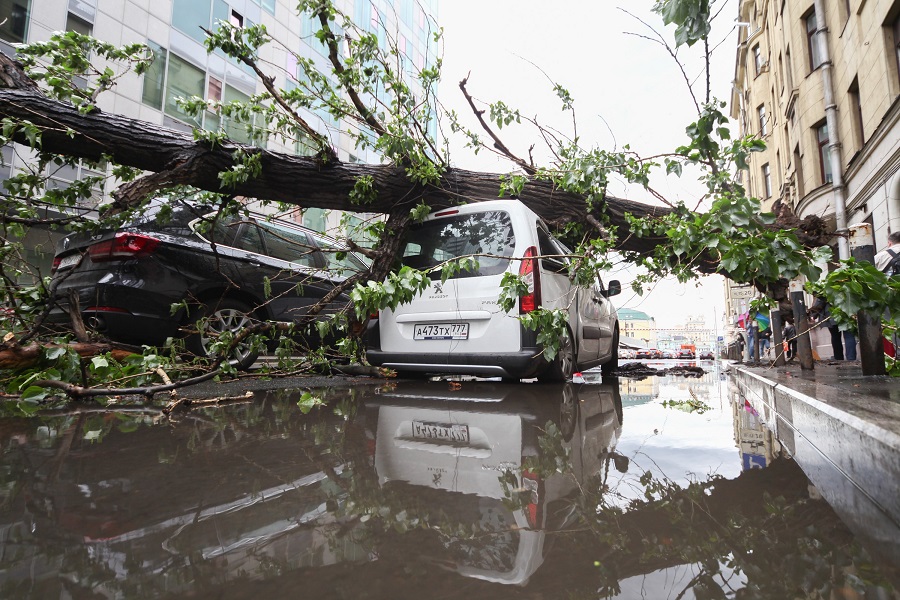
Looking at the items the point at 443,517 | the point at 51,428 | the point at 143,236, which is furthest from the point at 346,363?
the point at 443,517

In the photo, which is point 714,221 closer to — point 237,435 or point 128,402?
point 237,435

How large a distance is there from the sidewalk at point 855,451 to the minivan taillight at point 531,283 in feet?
7.10

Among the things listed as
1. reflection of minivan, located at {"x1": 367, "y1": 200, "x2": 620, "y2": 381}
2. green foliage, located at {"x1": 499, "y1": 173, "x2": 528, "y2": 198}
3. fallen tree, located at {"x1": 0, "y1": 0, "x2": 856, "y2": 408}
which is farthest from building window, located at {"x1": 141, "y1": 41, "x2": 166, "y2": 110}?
green foliage, located at {"x1": 499, "y1": 173, "x2": 528, "y2": 198}

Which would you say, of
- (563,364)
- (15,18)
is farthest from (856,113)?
(15,18)

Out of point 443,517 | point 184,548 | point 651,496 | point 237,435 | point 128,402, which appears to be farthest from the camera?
point 128,402

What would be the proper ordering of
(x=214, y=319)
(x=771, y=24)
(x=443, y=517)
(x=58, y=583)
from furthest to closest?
(x=771, y=24), (x=214, y=319), (x=443, y=517), (x=58, y=583)

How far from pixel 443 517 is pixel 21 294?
495 cm

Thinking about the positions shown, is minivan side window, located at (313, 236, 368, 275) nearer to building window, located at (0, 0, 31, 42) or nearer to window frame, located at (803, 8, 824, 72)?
building window, located at (0, 0, 31, 42)

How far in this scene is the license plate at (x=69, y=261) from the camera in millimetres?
4727

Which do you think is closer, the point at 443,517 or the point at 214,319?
the point at 443,517

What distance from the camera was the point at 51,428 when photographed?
249 centimetres

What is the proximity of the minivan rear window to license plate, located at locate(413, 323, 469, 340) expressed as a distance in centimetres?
47

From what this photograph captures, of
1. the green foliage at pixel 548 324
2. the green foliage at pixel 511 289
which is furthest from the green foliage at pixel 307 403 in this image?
the green foliage at pixel 548 324

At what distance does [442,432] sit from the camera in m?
2.58
